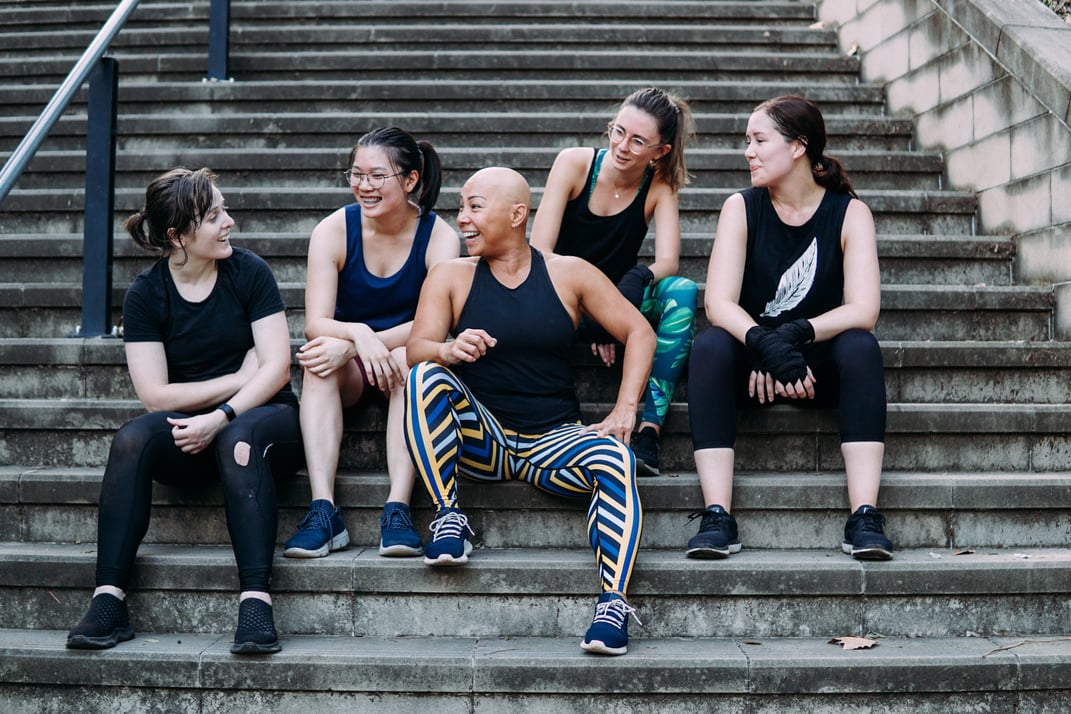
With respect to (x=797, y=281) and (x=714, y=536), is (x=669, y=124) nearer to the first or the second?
(x=797, y=281)

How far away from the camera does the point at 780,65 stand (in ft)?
20.8

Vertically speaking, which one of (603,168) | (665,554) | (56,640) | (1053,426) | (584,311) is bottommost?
(56,640)

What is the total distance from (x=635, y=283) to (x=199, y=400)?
5.09 feet

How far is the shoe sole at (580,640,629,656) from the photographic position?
9.44 feet

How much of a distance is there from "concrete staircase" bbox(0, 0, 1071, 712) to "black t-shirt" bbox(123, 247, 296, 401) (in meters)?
0.44

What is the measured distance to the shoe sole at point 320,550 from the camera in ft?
10.4

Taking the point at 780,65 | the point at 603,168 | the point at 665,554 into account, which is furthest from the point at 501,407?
the point at 780,65

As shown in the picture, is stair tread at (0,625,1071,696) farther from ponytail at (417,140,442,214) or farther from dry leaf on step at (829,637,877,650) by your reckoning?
ponytail at (417,140,442,214)

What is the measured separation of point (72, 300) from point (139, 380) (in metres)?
1.29

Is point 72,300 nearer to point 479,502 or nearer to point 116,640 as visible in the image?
point 116,640

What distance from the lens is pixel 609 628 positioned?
2898 mm

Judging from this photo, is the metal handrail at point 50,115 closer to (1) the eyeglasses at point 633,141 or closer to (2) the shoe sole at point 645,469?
(1) the eyeglasses at point 633,141

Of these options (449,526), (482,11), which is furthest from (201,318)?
(482,11)

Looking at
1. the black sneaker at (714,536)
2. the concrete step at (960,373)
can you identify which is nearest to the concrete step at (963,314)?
the concrete step at (960,373)
